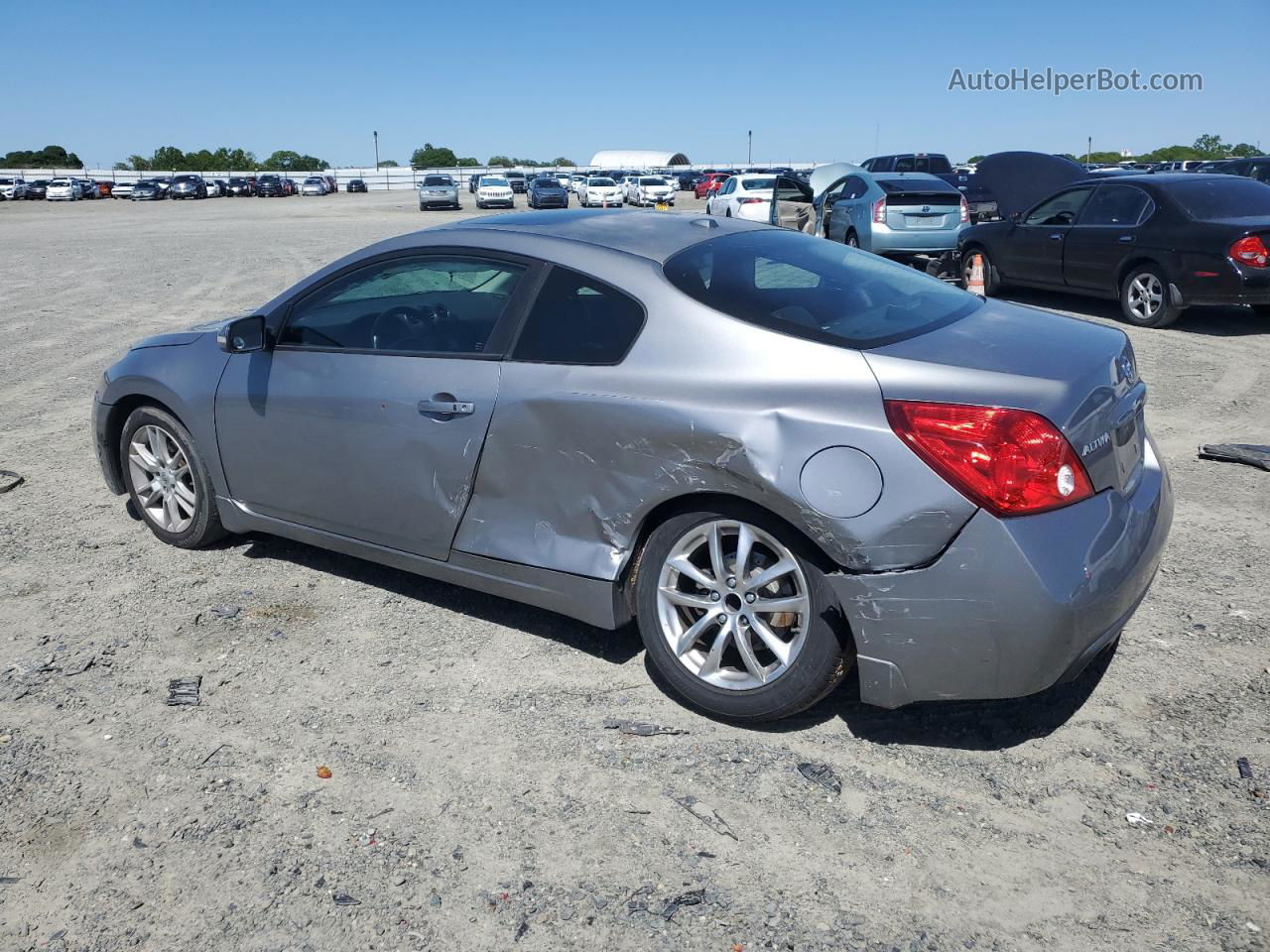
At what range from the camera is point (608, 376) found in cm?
352

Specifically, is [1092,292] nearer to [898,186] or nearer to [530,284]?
[898,186]

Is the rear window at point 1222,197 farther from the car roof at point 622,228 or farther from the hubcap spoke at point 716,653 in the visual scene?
the hubcap spoke at point 716,653

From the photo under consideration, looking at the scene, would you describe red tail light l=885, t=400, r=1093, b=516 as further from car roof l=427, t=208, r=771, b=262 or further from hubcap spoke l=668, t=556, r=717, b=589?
car roof l=427, t=208, r=771, b=262

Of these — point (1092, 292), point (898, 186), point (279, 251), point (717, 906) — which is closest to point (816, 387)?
point (717, 906)

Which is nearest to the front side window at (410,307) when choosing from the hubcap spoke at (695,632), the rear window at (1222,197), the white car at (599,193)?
the hubcap spoke at (695,632)

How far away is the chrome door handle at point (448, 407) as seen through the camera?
3.80 metres

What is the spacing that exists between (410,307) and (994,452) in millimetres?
2603

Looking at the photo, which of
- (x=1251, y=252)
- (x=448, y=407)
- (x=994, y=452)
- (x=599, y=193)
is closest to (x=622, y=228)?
(x=448, y=407)

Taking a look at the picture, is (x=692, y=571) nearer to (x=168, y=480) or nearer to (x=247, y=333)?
(x=247, y=333)

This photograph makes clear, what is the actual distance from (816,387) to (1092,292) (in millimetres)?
9554

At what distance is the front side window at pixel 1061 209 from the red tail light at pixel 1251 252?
2.10 meters

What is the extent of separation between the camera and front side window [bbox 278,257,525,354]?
3.97 meters

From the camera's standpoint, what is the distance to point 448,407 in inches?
151

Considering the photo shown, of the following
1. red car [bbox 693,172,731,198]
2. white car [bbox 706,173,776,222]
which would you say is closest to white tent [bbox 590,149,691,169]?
red car [bbox 693,172,731,198]
